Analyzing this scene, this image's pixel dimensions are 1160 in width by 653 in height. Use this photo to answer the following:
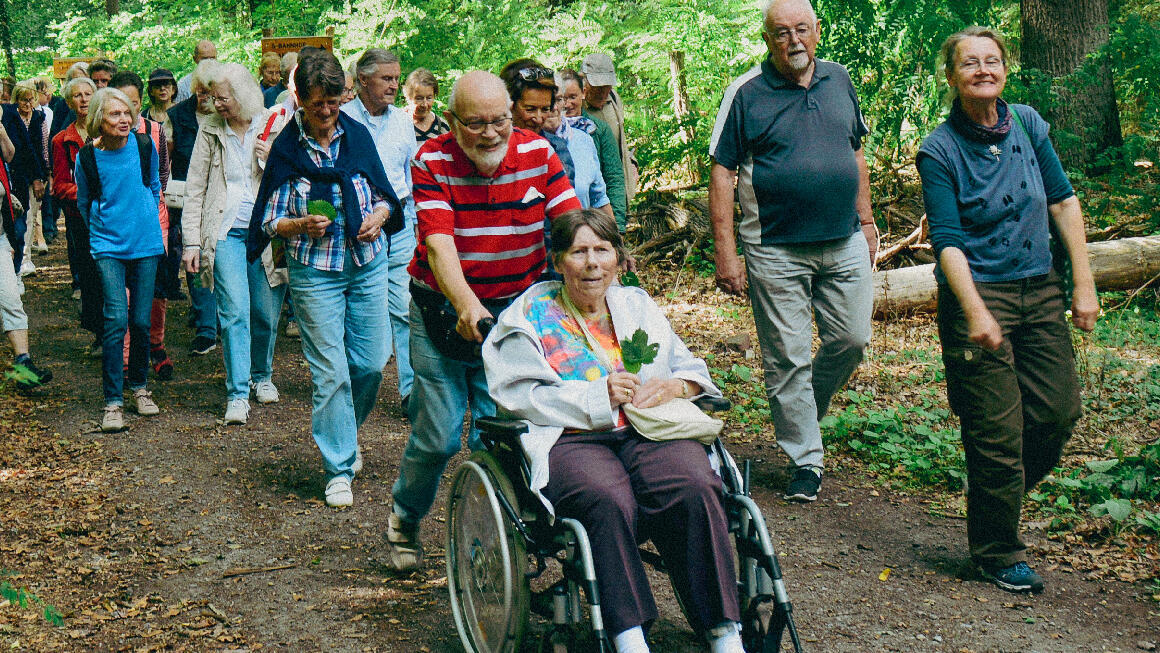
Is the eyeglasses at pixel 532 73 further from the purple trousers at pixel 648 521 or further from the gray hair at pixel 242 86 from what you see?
the gray hair at pixel 242 86

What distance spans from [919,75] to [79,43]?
21.2 m

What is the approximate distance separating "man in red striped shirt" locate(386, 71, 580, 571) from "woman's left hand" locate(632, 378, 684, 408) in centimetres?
65

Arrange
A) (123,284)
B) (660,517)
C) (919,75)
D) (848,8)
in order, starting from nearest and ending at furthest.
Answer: (660,517)
(123,284)
(848,8)
(919,75)

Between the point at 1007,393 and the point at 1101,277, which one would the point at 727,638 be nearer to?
the point at 1007,393

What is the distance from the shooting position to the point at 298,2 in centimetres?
1795

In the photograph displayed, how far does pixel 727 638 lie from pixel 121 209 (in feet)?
18.3

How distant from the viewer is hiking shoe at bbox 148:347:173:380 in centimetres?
845

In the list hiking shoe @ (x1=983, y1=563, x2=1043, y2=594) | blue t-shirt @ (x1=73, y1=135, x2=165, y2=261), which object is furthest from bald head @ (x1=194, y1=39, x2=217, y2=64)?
hiking shoe @ (x1=983, y1=563, x2=1043, y2=594)

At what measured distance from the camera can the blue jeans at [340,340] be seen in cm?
545

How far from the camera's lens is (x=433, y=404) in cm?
437

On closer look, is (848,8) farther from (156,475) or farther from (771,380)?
(156,475)

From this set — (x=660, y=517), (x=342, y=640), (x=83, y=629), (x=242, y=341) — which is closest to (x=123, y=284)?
(x=242, y=341)

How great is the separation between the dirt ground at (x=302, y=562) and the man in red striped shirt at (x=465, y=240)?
0.70m

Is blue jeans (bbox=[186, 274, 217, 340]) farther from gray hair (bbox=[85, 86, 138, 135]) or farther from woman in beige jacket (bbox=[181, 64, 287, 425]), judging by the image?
gray hair (bbox=[85, 86, 138, 135])
